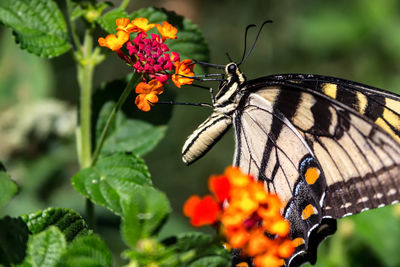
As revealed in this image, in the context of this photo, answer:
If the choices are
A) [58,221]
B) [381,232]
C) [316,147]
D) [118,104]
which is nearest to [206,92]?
[381,232]

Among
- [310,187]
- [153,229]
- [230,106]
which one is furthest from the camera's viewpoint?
[230,106]

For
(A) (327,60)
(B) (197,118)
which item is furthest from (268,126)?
(A) (327,60)

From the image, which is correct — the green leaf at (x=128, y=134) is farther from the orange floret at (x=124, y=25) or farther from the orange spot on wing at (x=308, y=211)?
the orange spot on wing at (x=308, y=211)

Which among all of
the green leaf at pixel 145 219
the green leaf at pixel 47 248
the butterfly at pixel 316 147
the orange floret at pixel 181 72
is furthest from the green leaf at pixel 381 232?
the green leaf at pixel 47 248

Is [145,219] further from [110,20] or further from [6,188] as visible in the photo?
[110,20]

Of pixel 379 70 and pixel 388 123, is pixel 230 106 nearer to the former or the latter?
pixel 388 123

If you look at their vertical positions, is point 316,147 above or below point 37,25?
below

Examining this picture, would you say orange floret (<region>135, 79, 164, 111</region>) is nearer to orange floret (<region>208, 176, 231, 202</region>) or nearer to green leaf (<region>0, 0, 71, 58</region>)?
green leaf (<region>0, 0, 71, 58</region>)

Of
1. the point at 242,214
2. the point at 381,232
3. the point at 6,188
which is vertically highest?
the point at 242,214
